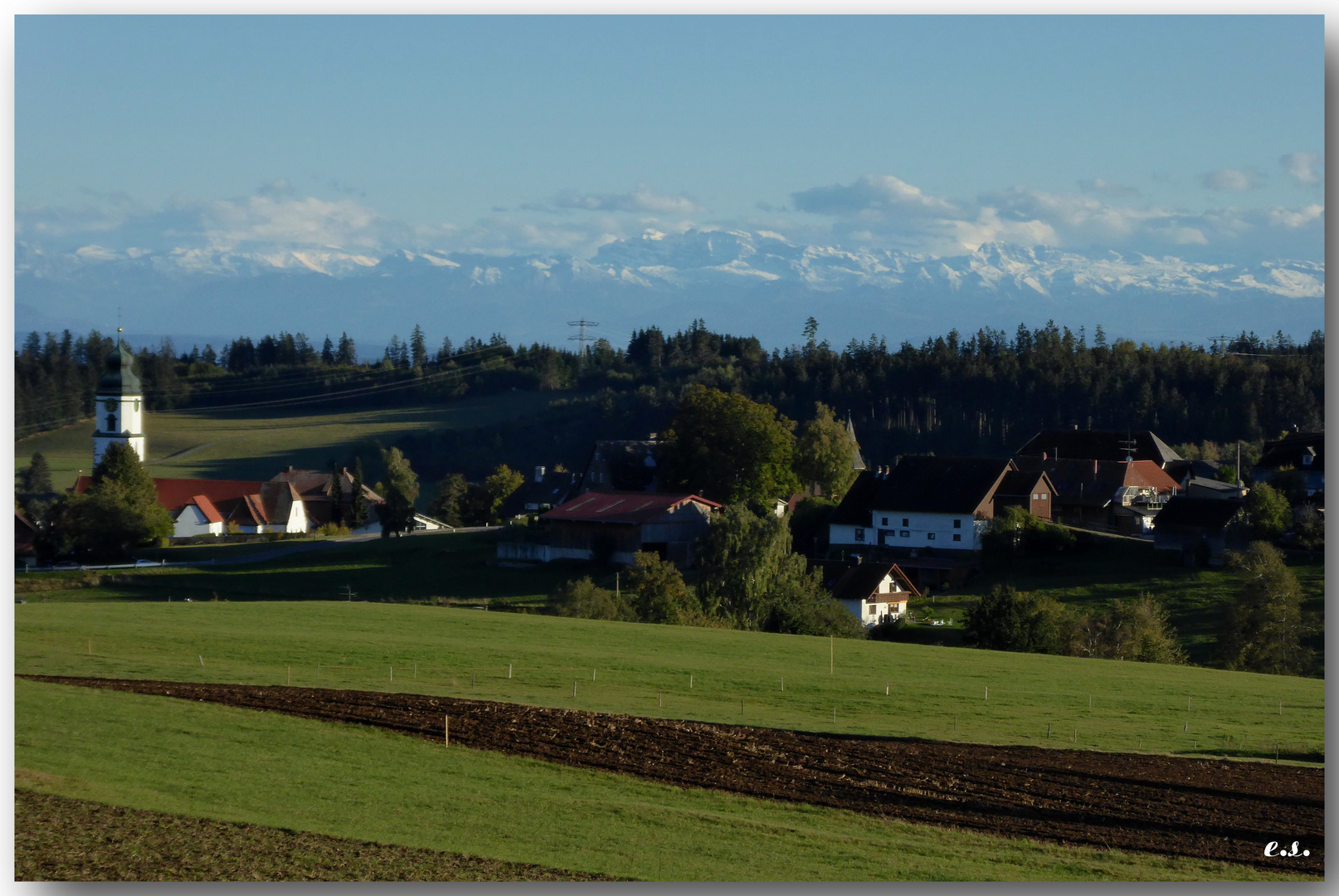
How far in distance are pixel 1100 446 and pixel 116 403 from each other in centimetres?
6359

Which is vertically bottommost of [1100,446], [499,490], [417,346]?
[499,490]

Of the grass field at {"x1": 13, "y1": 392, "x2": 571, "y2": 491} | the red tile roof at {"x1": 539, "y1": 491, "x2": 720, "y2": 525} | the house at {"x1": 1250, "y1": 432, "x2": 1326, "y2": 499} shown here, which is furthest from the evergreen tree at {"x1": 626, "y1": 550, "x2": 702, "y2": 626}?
the grass field at {"x1": 13, "y1": 392, "x2": 571, "y2": 491}

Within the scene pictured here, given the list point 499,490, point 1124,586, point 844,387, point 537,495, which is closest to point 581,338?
point 844,387

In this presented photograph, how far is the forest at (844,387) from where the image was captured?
111m

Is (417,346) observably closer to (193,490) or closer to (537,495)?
(537,495)

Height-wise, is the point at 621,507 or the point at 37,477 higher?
the point at 621,507

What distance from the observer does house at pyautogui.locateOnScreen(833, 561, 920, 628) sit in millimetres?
51094

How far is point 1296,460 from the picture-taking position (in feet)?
220

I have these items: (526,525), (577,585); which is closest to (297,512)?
(526,525)

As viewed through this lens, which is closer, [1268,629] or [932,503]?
[1268,629]

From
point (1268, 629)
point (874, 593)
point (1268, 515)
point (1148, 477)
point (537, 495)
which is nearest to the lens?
point (1268, 629)

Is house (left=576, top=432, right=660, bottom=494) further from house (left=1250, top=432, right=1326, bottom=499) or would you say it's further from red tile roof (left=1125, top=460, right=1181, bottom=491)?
house (left=1250, top=432, right=1326, bottom=499)

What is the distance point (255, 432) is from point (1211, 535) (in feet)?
355

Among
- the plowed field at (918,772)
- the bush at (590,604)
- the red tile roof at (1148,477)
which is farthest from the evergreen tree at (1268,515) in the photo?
the plowed field at (918,772)
